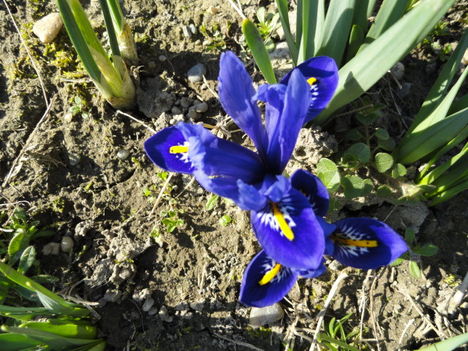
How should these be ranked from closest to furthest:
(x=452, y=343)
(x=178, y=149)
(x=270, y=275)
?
(x=452, y=343), (x=270, y=275), (x=178, y=149)

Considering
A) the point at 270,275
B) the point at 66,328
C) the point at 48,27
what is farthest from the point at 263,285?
the point at 48,27

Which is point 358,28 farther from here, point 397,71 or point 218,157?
point 218,157

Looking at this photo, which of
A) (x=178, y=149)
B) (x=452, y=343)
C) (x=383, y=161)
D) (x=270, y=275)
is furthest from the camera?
(x=383, y=161)

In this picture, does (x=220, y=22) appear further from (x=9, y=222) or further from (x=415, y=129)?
(x=9, y=222)

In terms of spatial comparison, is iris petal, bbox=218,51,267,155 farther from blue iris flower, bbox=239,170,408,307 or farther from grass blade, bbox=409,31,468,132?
grass blade, bbox=409,31,468,132

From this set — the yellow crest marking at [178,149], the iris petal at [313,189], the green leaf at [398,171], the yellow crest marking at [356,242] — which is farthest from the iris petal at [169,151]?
the green leaf at [398,171]

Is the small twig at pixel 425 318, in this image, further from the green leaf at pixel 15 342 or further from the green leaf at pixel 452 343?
the green leaf at pixel 15 342
